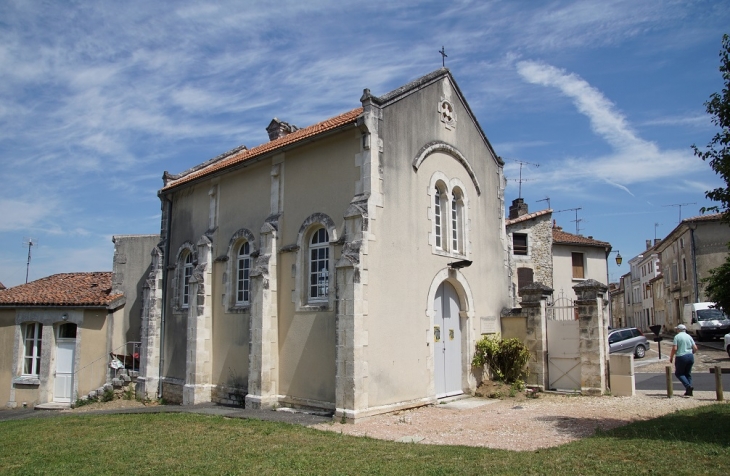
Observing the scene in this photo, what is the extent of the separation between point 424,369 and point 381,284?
2449mm

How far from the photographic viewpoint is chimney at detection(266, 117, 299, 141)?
21.5 meters

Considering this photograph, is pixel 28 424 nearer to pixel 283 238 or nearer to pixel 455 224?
pixel 283 238

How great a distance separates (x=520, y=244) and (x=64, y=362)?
22520 millimetres

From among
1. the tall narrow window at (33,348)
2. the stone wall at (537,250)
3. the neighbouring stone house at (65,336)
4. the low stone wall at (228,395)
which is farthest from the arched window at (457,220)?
the stone wall at (537,250)

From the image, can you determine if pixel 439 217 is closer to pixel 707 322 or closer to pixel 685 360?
pixel 685 360

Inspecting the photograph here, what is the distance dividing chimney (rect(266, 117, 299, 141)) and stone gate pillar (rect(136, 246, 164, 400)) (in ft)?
20.5

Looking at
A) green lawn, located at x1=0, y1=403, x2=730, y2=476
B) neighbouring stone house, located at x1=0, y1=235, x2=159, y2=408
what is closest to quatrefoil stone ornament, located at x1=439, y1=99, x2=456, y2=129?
green lawn, located at x1=0, y1=403, x2=730, y2=476

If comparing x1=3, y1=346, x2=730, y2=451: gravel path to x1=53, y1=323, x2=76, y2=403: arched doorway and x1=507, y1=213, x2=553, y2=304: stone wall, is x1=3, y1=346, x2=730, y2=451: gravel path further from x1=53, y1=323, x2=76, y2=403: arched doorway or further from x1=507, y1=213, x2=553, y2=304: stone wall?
x1=507, y1=213, x2=553, y2=304: stone wall

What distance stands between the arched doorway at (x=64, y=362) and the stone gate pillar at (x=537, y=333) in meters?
15.0

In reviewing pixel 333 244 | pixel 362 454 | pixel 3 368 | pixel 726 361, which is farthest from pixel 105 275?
pixel 726 361

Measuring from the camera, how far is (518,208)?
3434cm

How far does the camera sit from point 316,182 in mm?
14258

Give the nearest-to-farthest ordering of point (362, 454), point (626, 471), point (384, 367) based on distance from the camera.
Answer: point (626, 471), point (362, 454), point (384, 367)

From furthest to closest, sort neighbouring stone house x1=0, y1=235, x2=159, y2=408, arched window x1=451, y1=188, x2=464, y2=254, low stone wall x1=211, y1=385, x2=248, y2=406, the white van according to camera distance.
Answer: the white van < neighbouring stone house x1=0, y1=235, x2=159, y2=408 < arched window x1=451, y1=188, x2=464, y2=254 < low stone wall x1=211, y1=385, x2=248, y2=406
